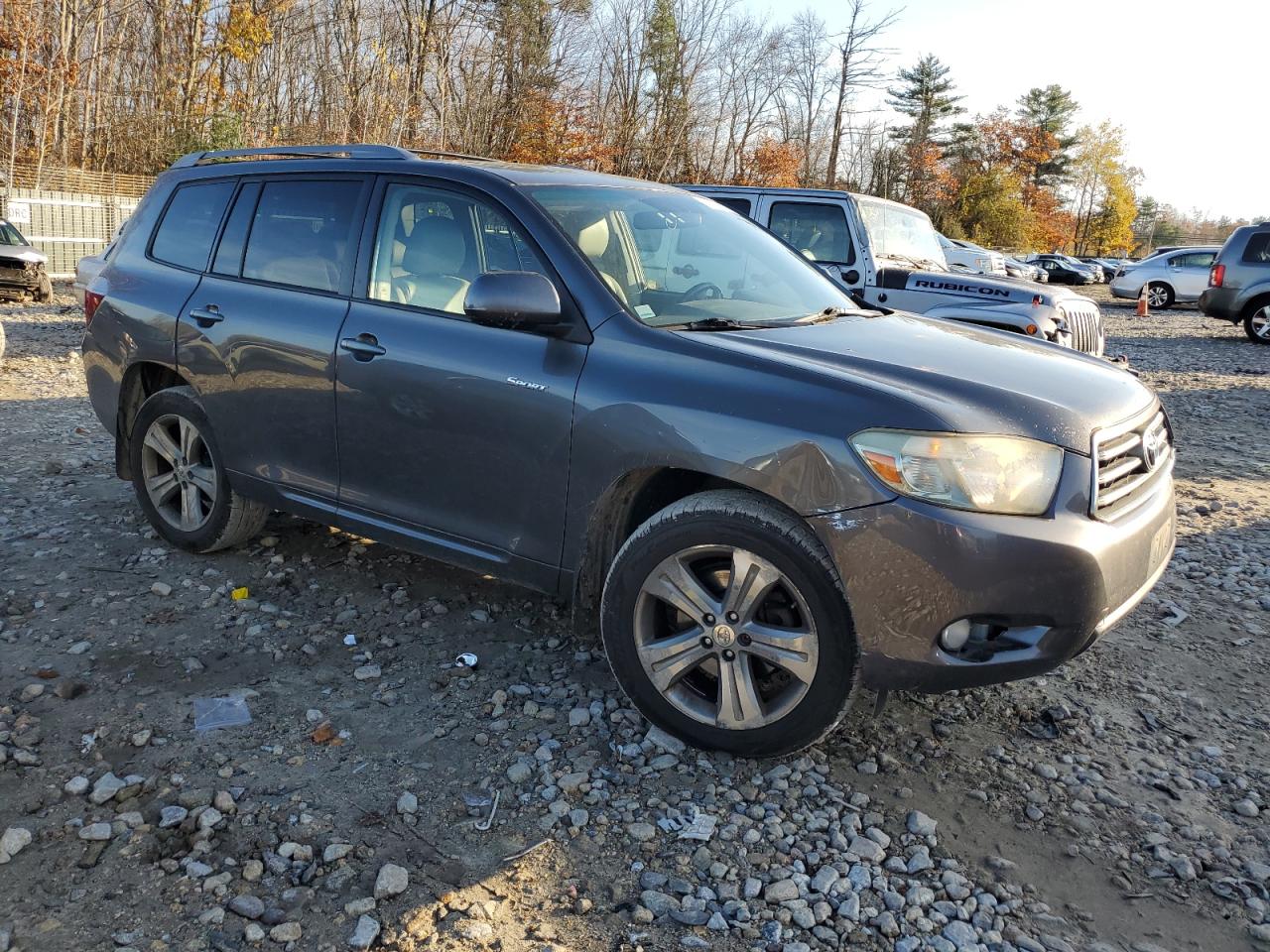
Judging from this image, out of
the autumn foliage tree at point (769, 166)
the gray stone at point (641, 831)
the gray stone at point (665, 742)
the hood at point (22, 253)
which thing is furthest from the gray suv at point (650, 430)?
the autumn foliage tree at point (769, 166)

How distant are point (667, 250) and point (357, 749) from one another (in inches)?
86.6

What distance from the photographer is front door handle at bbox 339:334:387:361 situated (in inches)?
150

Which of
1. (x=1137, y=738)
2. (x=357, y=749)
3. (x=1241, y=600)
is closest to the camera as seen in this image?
(x=357, y=749)

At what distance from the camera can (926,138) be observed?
198ft

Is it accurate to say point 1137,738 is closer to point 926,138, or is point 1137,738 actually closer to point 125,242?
point 125,242

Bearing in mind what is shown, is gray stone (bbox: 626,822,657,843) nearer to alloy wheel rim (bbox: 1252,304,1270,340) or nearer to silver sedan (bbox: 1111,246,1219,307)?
alloy wheel rim (bbox: 1252,304,1270,340)

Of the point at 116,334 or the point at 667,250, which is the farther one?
the point at 116,334

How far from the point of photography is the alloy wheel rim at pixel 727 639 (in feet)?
9.75

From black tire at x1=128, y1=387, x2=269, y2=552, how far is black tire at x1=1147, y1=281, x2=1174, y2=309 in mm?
27481

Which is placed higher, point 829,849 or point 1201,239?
point 1201,239

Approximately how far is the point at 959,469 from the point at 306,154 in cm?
334

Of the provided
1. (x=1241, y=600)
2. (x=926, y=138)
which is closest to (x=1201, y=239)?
(x=926, y=138)

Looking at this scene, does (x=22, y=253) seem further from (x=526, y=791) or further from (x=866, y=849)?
(x=866, y=849)

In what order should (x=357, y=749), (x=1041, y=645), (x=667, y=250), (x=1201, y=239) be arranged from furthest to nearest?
(x=1201, y=239)
(x=667, y=250)
(x=357, y=749)
(x=1041, y=645)
